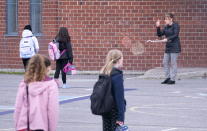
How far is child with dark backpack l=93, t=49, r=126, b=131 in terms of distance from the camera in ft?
28.8

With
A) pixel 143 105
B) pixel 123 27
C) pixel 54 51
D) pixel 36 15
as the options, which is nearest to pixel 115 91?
pixel 143 105

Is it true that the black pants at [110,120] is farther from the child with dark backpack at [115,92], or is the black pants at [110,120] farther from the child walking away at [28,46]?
the child walking away at [28,46]

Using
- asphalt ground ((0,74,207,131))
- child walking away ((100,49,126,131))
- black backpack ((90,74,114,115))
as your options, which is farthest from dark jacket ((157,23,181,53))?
black backpack ((90,74,114,115))

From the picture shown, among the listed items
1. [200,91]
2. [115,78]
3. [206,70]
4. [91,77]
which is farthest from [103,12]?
[115,78]

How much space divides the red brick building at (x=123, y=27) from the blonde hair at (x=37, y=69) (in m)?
15.6

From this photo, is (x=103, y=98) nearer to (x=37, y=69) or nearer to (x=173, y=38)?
(x=37, y=69)

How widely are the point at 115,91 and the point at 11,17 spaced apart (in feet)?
54.7

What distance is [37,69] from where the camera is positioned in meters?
7.96

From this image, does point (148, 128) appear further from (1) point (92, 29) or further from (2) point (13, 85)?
(1) point (92, 29)

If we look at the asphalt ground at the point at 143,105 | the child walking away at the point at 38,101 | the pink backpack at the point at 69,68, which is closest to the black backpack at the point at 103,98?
the child walking away at the point at 38,101

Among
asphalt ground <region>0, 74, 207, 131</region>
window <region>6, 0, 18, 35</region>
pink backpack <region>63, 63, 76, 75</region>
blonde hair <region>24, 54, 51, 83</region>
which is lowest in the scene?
asphalt ground <region>0, 74, 207, 131</region>

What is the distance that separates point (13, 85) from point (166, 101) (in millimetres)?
5593

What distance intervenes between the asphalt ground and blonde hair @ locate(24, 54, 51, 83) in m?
4.00

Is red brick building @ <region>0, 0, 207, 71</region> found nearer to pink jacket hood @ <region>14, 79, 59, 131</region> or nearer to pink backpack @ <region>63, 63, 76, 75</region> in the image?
pink backpack @ <region>63, 63, 76, 75</region>
